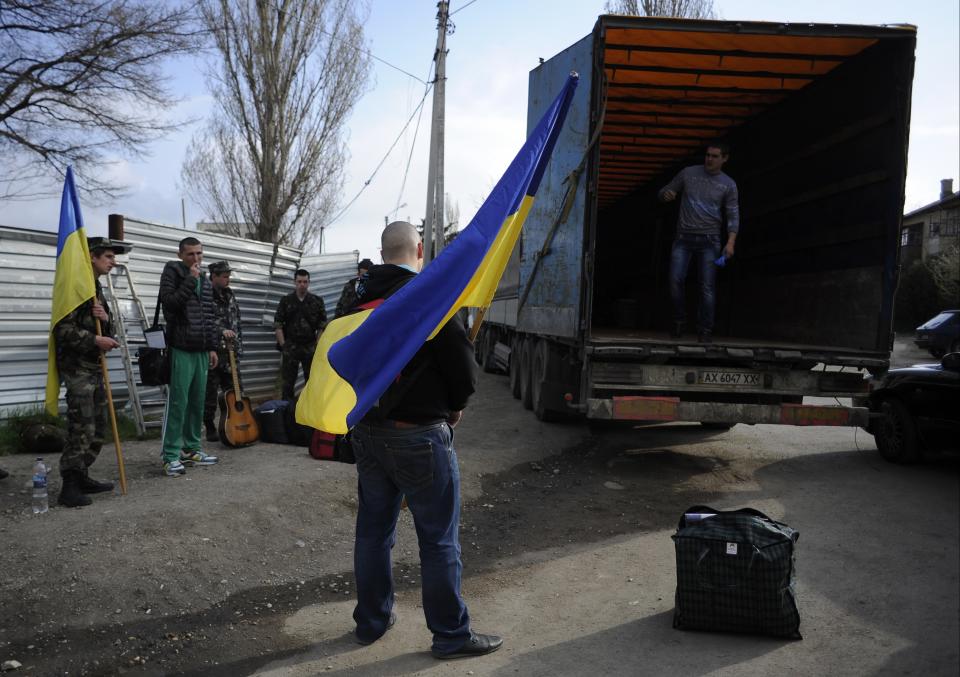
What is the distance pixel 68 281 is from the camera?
566 cm

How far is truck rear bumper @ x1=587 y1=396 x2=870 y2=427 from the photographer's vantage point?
6.83m

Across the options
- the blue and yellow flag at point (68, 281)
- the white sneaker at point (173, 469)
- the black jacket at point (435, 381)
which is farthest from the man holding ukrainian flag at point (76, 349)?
the black jacket at point (435, 381)

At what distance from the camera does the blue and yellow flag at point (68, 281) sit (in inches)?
222

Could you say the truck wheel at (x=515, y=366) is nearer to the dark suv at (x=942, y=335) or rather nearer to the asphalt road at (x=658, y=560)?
the asphalt road at (x=658, y=560)

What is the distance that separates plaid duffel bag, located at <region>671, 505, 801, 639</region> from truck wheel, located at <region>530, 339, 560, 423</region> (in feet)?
17.2

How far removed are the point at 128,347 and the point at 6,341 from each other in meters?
1.23

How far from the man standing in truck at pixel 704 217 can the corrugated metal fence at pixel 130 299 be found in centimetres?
606

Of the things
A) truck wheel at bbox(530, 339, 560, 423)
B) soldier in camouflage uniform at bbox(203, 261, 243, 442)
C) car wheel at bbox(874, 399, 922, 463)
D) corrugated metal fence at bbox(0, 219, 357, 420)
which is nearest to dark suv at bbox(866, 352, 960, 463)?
car wheel at bbox(874, 399, 922, 463)

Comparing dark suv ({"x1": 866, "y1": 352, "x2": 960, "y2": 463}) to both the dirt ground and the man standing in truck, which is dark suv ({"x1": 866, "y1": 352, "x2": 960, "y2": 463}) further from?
the man standing in truck

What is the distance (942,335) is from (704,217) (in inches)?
759

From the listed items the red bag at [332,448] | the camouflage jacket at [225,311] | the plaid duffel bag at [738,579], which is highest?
the camouflage jacket at [225,311]

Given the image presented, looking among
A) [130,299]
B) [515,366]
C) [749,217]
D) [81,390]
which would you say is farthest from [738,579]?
[515,366]

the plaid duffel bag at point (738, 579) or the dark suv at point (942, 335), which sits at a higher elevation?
the dark suv at point (942, 335)

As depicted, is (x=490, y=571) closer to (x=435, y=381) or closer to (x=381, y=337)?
(x=435, y=381)
